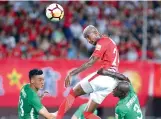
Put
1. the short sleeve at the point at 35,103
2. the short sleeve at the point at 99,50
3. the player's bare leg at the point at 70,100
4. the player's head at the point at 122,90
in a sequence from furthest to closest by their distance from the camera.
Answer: the player's bare leg at the point at 70,100
the short sleeve at the point at 99,50
the short sleeve at the point at 35,103
the player's head at the point at 122,90

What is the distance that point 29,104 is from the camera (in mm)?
10844

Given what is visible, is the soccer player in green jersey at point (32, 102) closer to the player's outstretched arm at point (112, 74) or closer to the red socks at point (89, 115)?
the player's outstretched arm at point (112, 74)

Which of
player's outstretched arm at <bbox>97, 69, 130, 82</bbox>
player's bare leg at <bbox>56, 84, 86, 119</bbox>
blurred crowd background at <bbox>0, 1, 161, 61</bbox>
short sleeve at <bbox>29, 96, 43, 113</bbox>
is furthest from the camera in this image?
blurred crowd background at <bbox>0, 1, 161, 61</bbox>

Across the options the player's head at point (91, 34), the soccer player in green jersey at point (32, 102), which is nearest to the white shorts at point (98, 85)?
the player's head at point (91, 34)

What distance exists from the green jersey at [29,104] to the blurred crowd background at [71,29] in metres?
8.27

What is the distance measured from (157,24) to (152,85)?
3221 mm

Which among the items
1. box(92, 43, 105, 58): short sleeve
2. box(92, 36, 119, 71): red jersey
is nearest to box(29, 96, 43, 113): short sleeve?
box(92, 43, 105, 58): short sleeve

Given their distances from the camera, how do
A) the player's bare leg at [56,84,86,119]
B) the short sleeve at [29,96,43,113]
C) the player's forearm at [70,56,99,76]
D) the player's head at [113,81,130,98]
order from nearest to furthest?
the player's head at [113,81,130,98] → the short sleeve at [29,96,43,113] → the player's forearm at [70,56,99,76] → the player's bare leg at [56,84,86,119]

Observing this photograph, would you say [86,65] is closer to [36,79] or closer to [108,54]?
[108,54]

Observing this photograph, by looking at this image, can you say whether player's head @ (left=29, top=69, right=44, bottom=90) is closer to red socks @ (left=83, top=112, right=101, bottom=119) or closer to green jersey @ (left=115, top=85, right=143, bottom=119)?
green jersey @ (left=115, top=85, right=143, bottom=119)

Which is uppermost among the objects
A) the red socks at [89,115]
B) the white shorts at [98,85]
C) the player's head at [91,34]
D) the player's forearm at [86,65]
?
the player's head at [91,34]

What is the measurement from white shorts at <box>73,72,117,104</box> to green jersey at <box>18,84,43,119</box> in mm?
1839

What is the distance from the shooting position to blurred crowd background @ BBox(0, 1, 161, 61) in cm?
1959

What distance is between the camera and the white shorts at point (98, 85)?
41.1 feet
